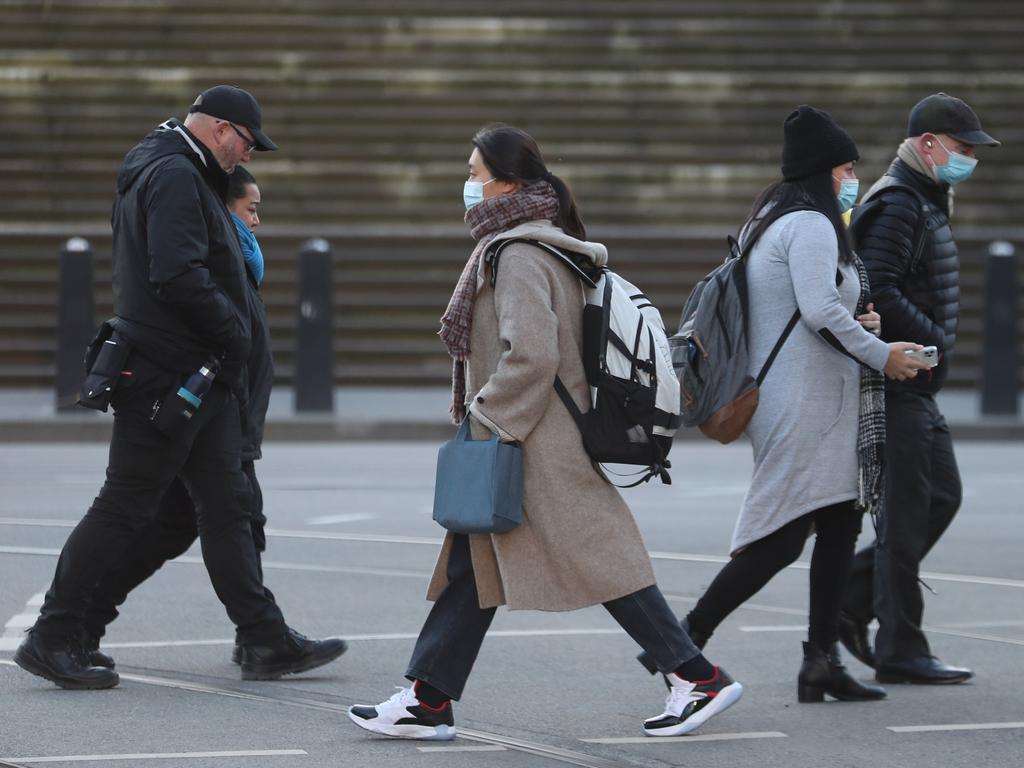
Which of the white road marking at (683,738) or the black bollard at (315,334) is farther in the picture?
the black bollard at (315,334)

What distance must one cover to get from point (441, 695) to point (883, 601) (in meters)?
1.67

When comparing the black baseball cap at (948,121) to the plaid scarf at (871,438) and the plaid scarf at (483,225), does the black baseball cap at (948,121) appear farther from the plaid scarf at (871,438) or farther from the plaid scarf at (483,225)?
the plaid scarf at (483,225)

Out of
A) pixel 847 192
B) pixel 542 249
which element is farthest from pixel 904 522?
pixel 542 249

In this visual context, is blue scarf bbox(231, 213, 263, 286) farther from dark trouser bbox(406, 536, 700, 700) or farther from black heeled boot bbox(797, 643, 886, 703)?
black heeled boot bbox(797, 643, 886, 703)

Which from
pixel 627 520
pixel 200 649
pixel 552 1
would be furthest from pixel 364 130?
pixel 627 520

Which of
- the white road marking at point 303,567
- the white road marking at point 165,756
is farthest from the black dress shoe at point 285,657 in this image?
the white road marking at point 303,567

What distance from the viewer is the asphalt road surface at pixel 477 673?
16.8ft

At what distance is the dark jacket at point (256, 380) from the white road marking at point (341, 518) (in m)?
3.62

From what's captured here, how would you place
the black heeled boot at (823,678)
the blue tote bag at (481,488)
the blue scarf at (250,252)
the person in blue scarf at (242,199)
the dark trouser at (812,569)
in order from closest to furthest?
the blue tote bag at (481,488)
the dark trouser at (812,569)
the black heeled boot at (823,678)
the blue scarf at (250,252)
the person in blue scarf at (242,199)

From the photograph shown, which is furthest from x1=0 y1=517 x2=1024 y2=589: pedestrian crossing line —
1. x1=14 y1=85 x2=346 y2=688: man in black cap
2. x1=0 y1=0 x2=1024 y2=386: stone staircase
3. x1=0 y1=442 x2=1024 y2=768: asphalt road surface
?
x1=0 y1=0 x2=1024 y2=386: stone staircase

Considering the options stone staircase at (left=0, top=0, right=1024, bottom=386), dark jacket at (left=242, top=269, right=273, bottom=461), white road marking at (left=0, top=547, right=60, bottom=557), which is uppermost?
stone staircase at (left=0, top=0, right=1024, bottom=386)

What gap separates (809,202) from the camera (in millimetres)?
5738

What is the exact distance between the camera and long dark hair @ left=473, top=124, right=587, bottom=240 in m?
5.23

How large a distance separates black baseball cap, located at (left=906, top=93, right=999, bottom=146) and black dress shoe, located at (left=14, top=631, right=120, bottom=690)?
2.98 metres
